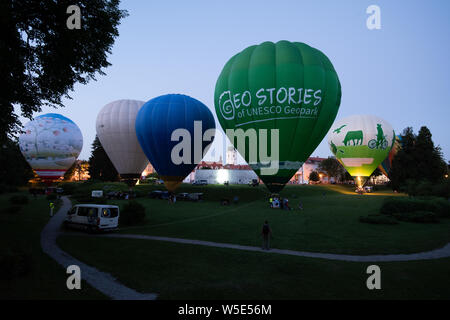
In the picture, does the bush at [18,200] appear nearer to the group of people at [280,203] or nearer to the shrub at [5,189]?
the shrub at [5,189]

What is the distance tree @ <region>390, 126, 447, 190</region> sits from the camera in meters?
47.4

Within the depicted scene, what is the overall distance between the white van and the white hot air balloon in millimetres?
19451

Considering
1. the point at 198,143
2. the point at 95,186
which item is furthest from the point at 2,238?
the point at 95,186

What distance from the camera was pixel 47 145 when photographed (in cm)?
4569

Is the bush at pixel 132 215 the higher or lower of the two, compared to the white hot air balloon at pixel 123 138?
lower

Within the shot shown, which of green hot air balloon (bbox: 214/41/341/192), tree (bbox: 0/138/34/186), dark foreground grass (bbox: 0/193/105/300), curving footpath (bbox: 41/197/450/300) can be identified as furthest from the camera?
tree (bbox: 0/138/34/186)

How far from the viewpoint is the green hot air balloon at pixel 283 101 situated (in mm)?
19344

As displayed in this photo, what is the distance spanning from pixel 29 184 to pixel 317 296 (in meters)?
80.7

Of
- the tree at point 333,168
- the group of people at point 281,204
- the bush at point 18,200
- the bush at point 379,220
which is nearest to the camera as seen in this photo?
the bush at point 379,220

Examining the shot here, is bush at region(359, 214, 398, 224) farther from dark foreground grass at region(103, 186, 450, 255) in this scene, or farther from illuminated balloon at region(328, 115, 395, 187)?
illuminated balloon at region(328, 115, 395, 187)

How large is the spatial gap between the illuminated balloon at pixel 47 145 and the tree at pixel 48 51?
34.5 meters

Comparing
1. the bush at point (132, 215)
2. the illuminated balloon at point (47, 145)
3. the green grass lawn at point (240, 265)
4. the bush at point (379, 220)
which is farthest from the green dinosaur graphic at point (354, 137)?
the illuminated balloon at point (47, 145)

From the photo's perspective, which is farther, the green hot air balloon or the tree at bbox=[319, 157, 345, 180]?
the tree at bbox=[319, 157, 345, 180]

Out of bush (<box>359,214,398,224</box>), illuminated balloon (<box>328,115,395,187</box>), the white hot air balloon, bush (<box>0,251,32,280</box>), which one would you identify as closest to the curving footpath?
bush (<box>0,251,32,280</box>)
